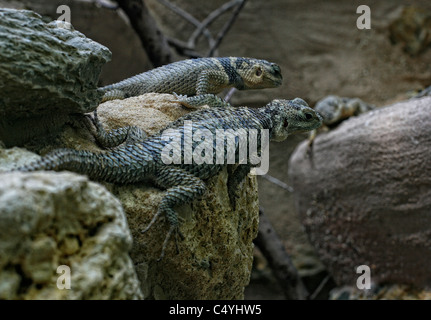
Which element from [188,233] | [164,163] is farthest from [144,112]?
[188,233]

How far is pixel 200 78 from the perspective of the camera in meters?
3.51

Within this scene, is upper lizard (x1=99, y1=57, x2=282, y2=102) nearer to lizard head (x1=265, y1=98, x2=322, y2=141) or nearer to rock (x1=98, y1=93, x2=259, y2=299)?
rock (x1=98, y1=93, x2=259, y2=299)

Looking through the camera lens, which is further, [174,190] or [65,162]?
[174,190]

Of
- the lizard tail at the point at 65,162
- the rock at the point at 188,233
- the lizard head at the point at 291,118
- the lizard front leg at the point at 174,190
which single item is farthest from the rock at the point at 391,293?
the lizard tail at the point at 65,162

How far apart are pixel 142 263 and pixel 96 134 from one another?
761mm

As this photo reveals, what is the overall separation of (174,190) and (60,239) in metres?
0.85

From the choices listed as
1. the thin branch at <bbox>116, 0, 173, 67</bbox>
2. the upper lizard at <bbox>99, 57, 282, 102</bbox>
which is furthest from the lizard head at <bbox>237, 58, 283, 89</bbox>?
the thin branch at <bbox>116, 0, 173, 67</bbox>

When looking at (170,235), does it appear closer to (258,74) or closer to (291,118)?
(291,118)

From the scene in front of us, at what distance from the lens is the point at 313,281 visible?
6.70 metres

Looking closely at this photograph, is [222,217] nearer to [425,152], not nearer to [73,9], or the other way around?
[425,152]

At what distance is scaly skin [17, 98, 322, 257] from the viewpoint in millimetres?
2201
